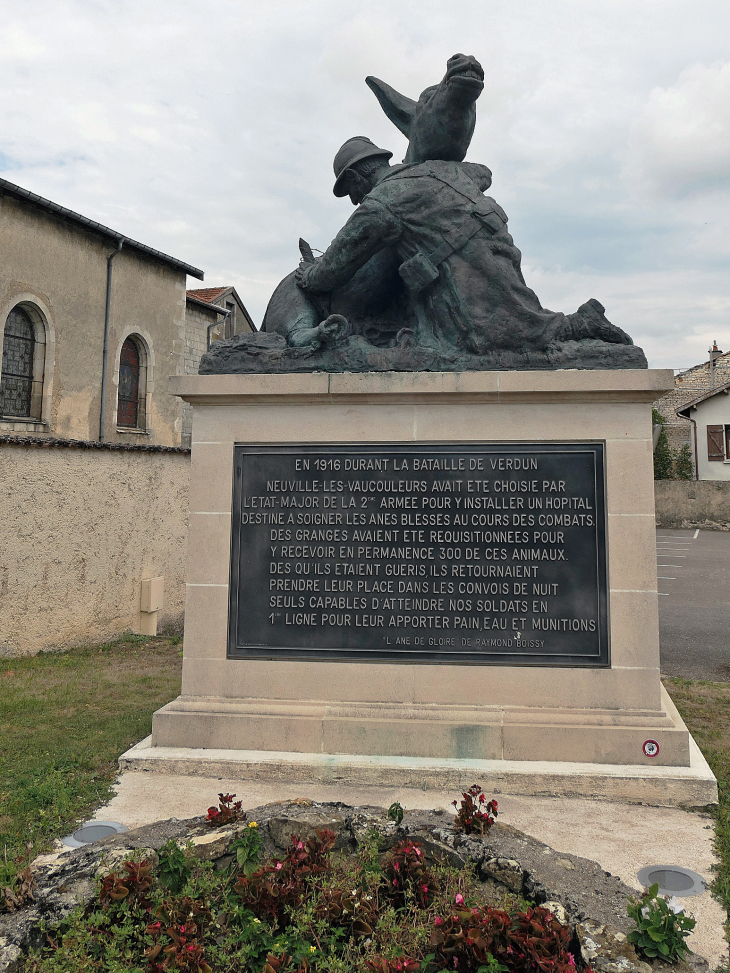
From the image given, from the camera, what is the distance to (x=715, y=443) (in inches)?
1372

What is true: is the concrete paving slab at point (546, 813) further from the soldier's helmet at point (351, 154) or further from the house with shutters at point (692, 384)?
the house with shutters at point (692, 384)

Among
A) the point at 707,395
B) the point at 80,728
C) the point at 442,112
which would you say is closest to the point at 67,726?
the point at 80,728

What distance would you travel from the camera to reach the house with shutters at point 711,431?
112 feet

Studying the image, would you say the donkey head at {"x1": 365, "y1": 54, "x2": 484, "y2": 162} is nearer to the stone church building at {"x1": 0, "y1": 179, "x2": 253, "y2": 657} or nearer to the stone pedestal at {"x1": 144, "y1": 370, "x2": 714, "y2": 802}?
the stone pedestal at {"x1": 144, "y1": 370, "x2": 714, "y2": 802}

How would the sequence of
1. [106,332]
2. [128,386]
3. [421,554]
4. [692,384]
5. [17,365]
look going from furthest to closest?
[692,384] → [128,386] → [106,332] → [17,365] → [421,554]

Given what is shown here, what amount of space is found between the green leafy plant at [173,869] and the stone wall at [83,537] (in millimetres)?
7339

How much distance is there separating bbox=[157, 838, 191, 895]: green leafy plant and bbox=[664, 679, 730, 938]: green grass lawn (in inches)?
85.1

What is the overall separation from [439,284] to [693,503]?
29.3 m

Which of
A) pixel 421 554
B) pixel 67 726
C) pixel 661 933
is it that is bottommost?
pixel 67 726

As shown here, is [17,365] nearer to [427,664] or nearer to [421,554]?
[421,554]

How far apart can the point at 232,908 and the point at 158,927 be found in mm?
283

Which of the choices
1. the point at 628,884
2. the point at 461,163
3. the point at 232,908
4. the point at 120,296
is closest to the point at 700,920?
the point at 628,884

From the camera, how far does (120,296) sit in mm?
17938

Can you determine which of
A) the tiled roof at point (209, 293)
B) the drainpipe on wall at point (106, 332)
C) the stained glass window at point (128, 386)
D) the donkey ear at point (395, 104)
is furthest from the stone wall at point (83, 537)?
the tiled roof at point (209, 293)
